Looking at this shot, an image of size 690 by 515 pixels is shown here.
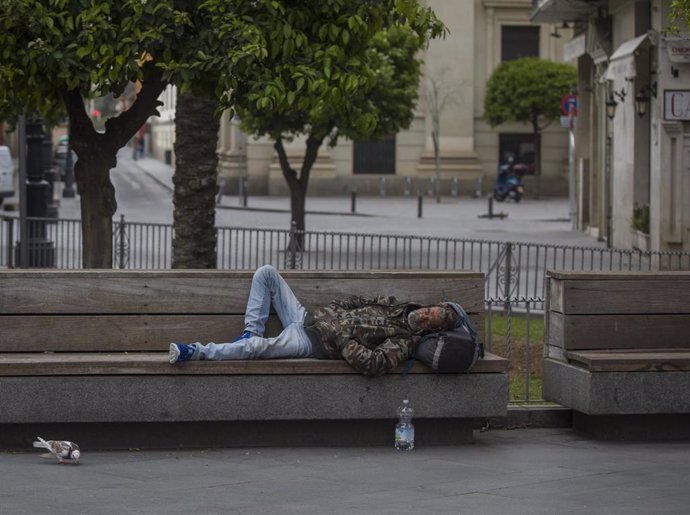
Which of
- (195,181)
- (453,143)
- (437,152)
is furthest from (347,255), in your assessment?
(453,143)

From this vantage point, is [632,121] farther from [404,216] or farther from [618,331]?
[618,331]

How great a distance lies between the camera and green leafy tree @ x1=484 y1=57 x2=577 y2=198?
51.6 m

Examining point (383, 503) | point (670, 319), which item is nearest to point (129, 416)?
point (383, 503)

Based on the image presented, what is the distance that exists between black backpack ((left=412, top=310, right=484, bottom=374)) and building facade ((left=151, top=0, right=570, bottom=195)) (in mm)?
43641

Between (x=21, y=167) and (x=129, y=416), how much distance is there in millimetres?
12043

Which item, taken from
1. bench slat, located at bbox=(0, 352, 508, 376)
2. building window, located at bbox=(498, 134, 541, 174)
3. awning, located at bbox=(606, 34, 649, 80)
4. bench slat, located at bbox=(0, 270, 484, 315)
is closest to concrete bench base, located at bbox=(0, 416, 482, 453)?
bench slat, located at bbox=(0, 352, 508, 376)

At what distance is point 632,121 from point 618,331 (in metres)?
17.7

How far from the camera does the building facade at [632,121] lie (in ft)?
78.6

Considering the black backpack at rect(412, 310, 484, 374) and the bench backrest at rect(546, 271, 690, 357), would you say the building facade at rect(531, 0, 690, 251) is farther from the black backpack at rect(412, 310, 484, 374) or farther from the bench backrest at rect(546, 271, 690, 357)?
the black backpack at rect(412, 310, 484, 374)

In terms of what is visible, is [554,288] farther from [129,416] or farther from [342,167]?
[342,167]

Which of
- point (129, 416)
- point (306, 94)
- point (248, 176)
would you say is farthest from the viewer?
point (248, 176)

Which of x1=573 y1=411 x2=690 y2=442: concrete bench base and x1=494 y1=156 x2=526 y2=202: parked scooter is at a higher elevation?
x1=494 y1=156 x2=526 y2=202: parked scooter

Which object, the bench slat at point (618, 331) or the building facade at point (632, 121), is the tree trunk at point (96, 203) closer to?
the bench slat at point (618, 331)

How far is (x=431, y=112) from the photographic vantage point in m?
54.0
